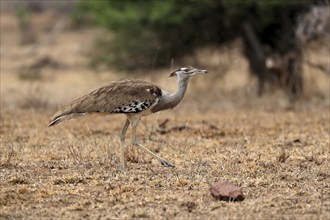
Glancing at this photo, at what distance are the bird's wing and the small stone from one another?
1472 mm

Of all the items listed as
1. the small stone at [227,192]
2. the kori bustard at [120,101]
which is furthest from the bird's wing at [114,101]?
the small stone at [227,192]

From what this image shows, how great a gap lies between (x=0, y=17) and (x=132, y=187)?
32.5 m

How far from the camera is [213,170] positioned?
7418mm

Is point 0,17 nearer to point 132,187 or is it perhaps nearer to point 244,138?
point 244,138

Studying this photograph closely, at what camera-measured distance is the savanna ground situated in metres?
6.10

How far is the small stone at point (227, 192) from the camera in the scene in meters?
6.19

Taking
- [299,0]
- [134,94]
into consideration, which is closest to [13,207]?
[134,94]

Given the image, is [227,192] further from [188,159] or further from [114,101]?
[188,159]

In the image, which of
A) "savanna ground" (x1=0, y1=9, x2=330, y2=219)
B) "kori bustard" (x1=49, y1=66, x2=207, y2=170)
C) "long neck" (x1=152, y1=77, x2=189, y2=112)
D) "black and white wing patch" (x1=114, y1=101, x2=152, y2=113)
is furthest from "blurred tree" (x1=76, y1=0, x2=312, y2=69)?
"black and white wing patch" (x1=114, y1=101, x2=152, y2=113)

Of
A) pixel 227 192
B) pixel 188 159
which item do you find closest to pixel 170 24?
pixel 188 159

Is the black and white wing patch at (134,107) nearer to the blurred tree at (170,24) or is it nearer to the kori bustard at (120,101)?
the kori bustard at (120,101)

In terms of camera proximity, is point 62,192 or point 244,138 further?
point 244,138

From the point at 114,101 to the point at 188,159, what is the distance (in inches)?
46.6

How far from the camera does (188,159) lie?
8.20 meters
